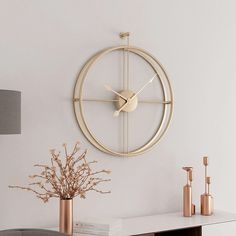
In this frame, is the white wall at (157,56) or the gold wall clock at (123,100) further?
the gold wall clock at (123,100)

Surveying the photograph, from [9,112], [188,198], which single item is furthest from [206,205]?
[9,112]

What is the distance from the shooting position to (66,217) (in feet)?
7.52

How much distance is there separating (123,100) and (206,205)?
30.4 inches

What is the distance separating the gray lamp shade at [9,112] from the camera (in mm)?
2004

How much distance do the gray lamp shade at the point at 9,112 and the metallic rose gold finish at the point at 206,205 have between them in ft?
4.01

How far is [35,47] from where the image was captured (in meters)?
2.45

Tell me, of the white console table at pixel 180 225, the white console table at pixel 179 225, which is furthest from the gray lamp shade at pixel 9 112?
the white console table at pixel 180 225

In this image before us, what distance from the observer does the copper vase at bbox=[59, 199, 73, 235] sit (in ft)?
7.52

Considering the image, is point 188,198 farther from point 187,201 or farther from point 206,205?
point 206,205

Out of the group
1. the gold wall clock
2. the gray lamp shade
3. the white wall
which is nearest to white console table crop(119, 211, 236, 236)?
the white wall

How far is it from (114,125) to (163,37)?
0.63 meters

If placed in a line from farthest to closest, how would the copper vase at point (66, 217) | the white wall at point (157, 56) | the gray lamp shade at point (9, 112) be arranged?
the white wall at point (157, 56) → the copper vase at point (66, 217) → the gray lamp shade at point (9, 112)

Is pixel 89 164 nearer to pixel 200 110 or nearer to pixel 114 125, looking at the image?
pixel 114 125

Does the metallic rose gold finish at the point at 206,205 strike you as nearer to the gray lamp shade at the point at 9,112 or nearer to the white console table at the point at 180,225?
→ the white console table at the point at 180,225
